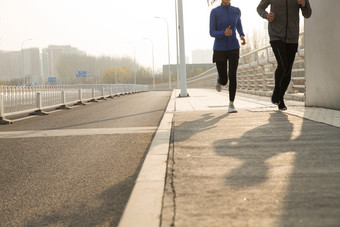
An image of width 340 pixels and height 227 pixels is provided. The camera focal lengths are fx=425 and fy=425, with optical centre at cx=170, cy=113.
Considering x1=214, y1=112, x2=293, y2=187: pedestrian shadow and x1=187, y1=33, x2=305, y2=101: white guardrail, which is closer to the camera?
x1=214, y1=112, x2=293, y2=187: pedestrian shadow

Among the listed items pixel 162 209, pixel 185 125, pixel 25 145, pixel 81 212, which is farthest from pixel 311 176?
pixel 25 145

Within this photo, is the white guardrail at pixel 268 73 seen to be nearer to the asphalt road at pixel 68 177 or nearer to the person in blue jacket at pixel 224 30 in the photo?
the person in blue jacket at pixel 224 30

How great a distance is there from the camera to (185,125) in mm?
5750

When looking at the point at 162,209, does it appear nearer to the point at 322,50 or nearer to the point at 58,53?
the point at 322,50

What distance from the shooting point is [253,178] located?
9.00 ft

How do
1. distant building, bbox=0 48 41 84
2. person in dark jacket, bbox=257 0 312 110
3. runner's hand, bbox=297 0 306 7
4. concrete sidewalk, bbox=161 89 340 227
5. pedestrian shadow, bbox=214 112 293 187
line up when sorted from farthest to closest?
distant building, bbox=0 48 41 84
person in dark jacket, bbox=257 0 312 110
runner's hand, bbox=297 0 306 7
pedestrian shadow, bbox=214 112 293 187
concrete sidewalk, bbox=161 89 340 227

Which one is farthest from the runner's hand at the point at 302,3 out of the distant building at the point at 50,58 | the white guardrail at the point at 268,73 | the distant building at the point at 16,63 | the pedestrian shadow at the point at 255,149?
the distant building at the point at 50,58

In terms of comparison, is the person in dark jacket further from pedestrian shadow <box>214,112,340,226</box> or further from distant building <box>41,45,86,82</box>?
distant building <box>41,45,86,82</box>

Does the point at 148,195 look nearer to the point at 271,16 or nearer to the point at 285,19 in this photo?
the point at 271,16

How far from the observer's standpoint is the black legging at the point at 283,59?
254 inches

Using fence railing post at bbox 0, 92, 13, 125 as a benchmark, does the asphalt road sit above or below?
below

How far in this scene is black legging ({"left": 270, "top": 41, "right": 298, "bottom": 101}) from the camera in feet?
21.1

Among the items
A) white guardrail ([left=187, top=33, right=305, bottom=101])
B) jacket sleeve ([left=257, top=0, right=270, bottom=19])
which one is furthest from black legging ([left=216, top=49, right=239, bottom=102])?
white guardrail ([left=187, top=33, right=305, bottom=101])

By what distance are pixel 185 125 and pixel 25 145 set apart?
6.83ft
